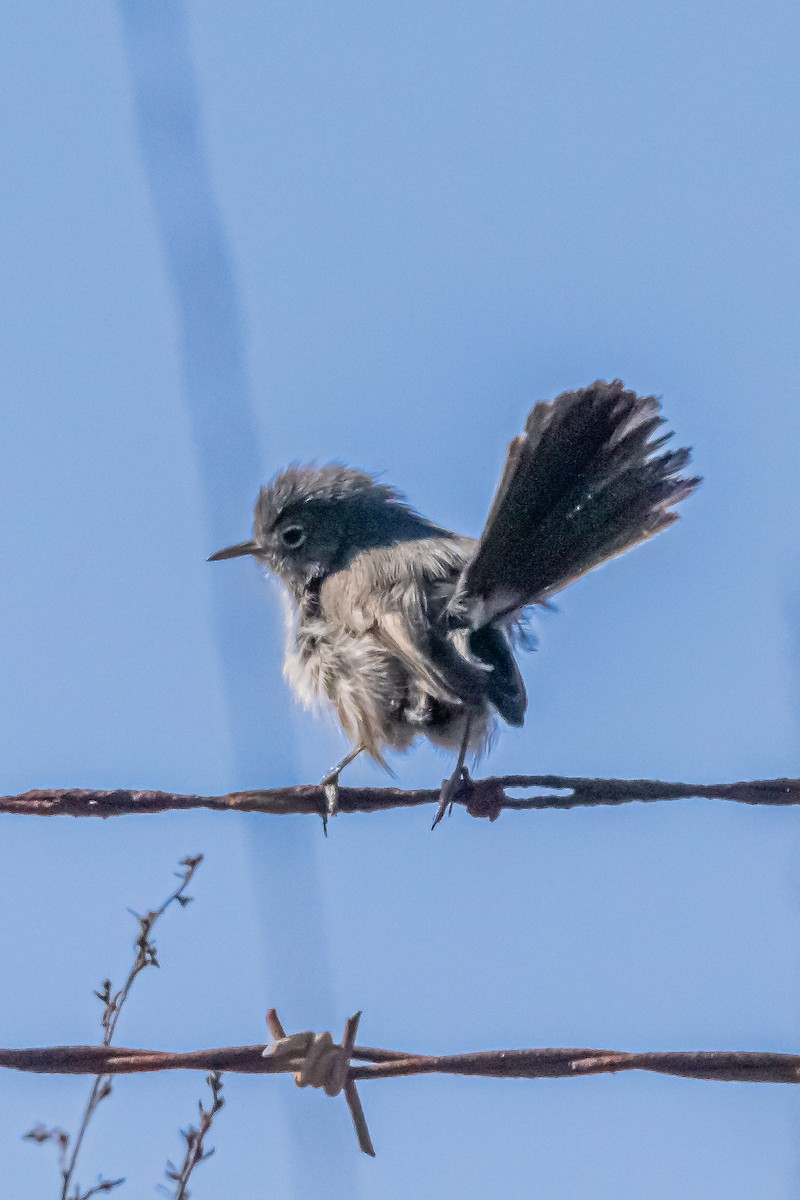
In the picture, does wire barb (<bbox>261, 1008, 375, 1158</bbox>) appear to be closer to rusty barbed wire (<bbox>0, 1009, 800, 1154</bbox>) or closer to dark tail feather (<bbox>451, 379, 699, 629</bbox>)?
rusty barbed wire (<bbox>0, 1009, 800, 1154</bbox>)

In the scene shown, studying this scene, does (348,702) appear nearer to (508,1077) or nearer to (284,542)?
(284,542)

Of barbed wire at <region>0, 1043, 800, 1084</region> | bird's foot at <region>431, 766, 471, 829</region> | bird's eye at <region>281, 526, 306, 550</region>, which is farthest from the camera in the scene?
bird's eye at <region>281, 526, 306, 550</region>

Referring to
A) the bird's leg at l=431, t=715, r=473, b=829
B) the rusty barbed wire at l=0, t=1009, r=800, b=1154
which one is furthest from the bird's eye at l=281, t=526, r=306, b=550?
the rusty barbed wire at l=0, t=1009, r=800, b=1154

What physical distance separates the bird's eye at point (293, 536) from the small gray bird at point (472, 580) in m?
0.14

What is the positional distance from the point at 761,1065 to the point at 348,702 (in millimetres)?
2568

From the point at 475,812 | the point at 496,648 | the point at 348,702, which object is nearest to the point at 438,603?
the point at 496,648

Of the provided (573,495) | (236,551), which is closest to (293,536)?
(236,551)

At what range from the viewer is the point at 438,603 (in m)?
4.48

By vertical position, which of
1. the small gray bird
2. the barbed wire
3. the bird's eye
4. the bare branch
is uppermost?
the bird's eye

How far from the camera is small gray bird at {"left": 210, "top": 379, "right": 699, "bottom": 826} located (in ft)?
13.0

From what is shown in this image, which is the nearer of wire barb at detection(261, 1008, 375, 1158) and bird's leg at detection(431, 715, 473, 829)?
wire barb at detection(261, 1008, 375, 1158)

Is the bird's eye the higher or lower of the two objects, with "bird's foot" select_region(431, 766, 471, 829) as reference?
higher

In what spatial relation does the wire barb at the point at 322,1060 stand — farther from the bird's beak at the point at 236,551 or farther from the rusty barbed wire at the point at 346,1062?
the bird's beak at the point at 236,551

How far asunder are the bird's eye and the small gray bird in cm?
14
